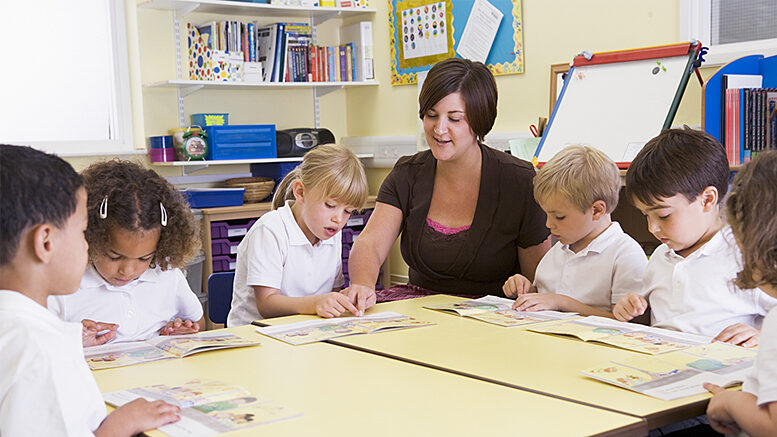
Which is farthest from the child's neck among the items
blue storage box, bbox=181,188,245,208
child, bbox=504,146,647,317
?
blue storage box, bbox=181,188,245,208

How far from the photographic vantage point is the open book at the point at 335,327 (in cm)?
173

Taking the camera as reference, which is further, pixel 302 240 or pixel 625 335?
pixel 302 240

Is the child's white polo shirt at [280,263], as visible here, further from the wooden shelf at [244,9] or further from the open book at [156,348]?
the wooden shelf at [244,9]

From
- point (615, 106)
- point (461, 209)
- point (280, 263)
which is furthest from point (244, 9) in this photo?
point (280, 263)

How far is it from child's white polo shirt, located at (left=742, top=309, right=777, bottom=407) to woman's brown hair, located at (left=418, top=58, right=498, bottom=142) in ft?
4.56

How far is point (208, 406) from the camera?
1238mm

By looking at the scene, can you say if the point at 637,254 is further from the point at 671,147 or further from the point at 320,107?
the point at 320,107

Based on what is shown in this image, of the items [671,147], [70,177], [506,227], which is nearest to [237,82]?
[506,227]

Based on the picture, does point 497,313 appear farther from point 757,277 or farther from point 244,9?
point 244,9

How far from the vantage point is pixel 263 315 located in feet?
7.25

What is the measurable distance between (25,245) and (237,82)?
131 inches

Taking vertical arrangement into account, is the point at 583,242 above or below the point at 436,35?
below

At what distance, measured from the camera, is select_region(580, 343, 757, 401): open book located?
127cm

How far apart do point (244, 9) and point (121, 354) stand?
3.18 meters
